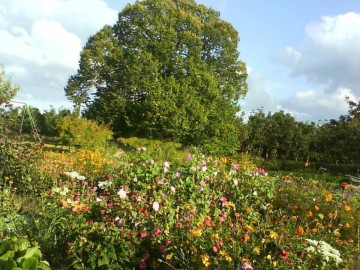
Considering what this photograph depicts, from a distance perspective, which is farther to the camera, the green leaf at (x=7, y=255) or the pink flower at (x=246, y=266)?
the pink flower at (x=246, y=266)

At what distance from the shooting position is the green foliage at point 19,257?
264 centimetres

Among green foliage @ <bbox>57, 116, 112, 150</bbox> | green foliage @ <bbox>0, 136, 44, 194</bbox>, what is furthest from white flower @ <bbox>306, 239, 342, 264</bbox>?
green foliage @ <bbox>57, 116, 112, 150</bbox>

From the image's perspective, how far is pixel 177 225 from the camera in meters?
3.95

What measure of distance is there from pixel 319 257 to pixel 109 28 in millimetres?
27881

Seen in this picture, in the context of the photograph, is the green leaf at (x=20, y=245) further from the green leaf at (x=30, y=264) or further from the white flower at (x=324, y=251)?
the white flower at (x=324, y=251)

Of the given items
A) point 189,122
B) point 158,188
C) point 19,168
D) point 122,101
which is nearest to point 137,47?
point 122,101

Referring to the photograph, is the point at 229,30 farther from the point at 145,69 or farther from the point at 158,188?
the point at 158,188

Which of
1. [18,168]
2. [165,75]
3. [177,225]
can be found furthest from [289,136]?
[177,225]

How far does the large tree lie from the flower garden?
17.7 meters

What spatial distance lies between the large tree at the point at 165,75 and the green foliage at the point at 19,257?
2080 cm

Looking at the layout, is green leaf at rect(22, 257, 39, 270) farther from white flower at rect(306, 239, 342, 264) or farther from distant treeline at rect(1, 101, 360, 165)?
distant treeline at rect(1, 101, 360, 165)

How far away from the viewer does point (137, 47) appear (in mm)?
26422

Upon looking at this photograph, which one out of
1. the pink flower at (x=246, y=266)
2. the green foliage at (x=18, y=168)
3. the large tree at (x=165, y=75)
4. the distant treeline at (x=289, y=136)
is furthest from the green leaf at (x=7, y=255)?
the distant treeline at (x=289, y=136)

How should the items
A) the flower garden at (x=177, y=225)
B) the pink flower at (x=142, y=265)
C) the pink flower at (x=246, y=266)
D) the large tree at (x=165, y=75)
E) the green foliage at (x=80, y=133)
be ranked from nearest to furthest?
the pink flower at (x=246, y=266) → the flower garden at (x=177, y=225) → the pink flower at (x=142, y=265) → the green foliage at (x=80, y=133) → the large tree at (x=165, y=75)
